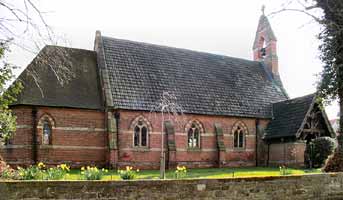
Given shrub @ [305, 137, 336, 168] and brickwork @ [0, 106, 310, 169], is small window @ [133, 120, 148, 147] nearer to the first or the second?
brickwork @ [0, 106, 310, 169]

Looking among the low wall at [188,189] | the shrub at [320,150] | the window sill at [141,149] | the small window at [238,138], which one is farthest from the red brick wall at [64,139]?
the shrub at [320,150]

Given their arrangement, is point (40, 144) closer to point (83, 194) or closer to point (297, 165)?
point (83, 194)

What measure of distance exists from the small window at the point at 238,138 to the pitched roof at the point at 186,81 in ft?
4.48

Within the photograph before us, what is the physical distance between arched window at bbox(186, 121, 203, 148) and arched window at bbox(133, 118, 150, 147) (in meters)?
3.37

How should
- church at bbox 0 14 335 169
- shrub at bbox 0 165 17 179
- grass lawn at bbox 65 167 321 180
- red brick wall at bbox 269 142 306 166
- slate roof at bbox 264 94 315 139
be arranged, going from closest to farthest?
1. shrub at bbox 0 165 17 179
2. grass lawn at bbox 65 167 321 180
3. church at bbox 0 14 335 169
4. red brick wall at bbox 269 142 306 166
5. slate roof at bbox 264 94 315 139

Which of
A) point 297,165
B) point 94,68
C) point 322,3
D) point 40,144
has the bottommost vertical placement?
point 297,165

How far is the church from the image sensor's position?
79.7 ft

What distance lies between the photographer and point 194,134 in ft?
94.0

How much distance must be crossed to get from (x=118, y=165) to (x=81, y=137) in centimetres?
303

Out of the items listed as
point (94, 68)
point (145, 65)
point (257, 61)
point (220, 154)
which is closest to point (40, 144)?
point (94, 68)

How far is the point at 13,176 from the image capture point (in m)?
13.0

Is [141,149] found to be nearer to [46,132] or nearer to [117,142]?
[117,142]

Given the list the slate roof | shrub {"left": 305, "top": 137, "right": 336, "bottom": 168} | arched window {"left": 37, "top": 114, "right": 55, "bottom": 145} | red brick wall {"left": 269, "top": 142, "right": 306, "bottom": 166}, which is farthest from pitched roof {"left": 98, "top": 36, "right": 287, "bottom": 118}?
shrub {"left": 305, "top": 137, "right": 336, "bottom": 168}

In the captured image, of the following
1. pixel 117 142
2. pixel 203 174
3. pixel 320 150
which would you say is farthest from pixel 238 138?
pixel 117 142
